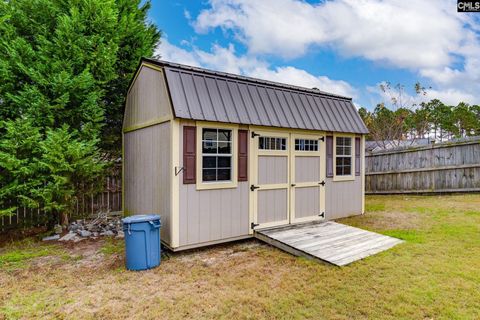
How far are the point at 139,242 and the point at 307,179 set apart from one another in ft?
12.0

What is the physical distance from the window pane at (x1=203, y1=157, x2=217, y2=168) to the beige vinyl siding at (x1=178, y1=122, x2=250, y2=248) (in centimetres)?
42

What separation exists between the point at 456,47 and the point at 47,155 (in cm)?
1707

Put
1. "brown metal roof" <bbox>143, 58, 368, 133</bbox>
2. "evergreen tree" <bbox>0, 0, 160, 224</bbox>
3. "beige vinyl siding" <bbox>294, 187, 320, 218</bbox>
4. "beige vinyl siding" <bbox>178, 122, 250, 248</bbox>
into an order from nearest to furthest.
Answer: "beige vinyl siding" <bbox>178, 122, 250, 248</bbox>
"brown metal roof" <bbox>143, 58, 368, 133</bbox>
"evergreen tree" <bbox>0, 0, 160, 224</bbox>
"beige vinyl siding" <bbox>294, 187, 320, 218</bbox>

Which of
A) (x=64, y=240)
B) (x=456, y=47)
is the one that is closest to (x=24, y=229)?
(x=64, y=240)

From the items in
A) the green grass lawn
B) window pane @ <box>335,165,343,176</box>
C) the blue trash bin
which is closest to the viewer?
the green grass lawn

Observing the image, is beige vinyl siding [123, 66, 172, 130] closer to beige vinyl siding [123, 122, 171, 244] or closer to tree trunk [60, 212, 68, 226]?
beige vinyl siding [123, 122, 171, 244]

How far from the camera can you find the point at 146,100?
5.32 metres

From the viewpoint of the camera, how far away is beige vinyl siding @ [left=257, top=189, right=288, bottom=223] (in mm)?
5270

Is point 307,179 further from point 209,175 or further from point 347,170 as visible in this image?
point 209,175

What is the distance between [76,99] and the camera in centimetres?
566

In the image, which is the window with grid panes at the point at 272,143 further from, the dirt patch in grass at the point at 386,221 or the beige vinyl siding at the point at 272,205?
the dirt patch in grass at the point at 386,221

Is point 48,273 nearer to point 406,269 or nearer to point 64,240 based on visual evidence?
point 64,240

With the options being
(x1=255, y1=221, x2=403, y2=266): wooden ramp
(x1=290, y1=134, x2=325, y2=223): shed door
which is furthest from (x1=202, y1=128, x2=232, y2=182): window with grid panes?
(x1=290, y1=134, x2=325, y2=223): shed door
